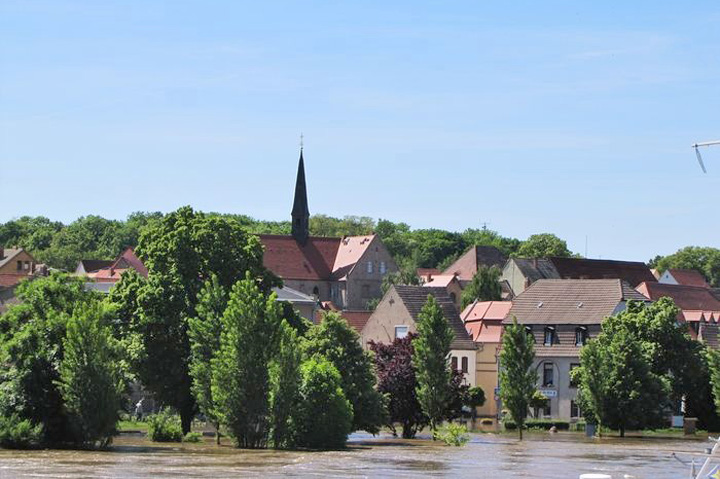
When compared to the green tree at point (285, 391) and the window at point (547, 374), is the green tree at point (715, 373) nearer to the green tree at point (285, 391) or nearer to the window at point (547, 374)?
the window at point (547, 374)

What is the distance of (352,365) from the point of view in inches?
2864

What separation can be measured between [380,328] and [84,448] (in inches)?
2155

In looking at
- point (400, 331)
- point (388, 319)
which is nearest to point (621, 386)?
point (400, 331)

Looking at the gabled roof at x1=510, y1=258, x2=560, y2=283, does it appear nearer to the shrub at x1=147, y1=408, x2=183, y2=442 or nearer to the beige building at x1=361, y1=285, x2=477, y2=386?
the beige building at x1=361, y1=285, x2=477, y2=386

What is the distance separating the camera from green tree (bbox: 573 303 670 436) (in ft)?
283

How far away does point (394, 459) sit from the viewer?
59.6 m

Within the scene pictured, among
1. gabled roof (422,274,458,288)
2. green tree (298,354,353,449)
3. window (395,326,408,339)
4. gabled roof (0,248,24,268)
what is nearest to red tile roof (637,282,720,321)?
window (395,326,408,339)

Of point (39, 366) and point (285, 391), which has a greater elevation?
point (39, 366)

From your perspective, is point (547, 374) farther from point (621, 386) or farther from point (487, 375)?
point (621, 386)

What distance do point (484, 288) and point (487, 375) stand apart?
38.8m

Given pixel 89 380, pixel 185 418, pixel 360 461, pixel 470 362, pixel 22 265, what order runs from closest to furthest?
pixel 360 461, pixel 89 380, pixel 185 418, pixel 470 362, pixel 22 265

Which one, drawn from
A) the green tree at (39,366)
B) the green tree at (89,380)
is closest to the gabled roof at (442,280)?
the green tree at (39,366)

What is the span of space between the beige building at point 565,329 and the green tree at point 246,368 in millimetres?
42996

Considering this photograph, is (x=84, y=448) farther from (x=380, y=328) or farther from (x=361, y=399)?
(x=380, y=328)
